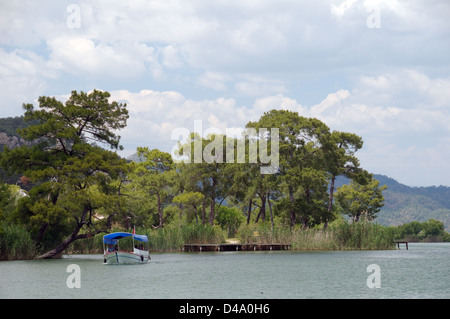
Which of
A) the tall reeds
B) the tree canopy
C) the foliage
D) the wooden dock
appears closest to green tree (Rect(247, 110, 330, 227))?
the tree canopy

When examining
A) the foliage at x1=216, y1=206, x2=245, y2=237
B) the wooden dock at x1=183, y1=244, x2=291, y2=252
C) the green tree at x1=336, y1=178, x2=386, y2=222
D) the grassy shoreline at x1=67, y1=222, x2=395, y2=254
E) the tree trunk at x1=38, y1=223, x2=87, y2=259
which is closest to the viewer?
the tree trunk at x1=38, y1=223, x2=87, y2=259

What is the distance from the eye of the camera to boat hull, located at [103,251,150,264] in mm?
43562

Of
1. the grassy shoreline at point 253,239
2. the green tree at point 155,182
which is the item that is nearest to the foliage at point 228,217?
the green tree at point 155,182

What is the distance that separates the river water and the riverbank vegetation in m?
4.22

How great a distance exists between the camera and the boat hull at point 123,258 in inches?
1715

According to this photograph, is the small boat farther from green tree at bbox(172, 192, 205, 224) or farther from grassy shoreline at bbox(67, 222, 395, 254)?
green tree at bbox(172, 192, 205, 224)

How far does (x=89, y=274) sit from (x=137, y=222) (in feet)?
112

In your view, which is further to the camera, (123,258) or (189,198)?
(189,198)

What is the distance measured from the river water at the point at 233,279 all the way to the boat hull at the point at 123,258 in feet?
2.43

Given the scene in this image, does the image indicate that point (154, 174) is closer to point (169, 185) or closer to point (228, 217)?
point (169, 185)

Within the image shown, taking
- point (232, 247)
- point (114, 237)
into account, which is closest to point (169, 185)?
point (232, 247)

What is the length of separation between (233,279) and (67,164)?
769 inches

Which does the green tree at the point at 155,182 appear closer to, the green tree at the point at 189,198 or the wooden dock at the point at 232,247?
the green tree at the point at 189,198

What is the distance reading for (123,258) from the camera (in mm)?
44375
